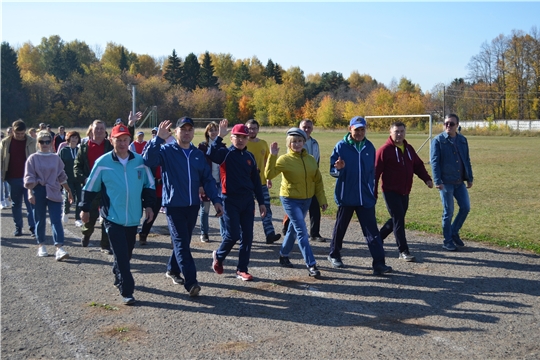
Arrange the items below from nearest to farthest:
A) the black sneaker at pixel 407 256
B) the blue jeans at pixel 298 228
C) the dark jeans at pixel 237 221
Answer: the dark jeans at pixel 237 221 < the blue jeans at pixel 298 228 < the black sneaker at pixel 407 256

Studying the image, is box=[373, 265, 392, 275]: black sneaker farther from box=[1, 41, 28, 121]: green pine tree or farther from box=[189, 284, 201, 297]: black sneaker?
box=[1, 41, 28, 121]: green pine tree

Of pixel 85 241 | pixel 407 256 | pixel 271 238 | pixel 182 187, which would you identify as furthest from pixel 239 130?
pixel 85 241

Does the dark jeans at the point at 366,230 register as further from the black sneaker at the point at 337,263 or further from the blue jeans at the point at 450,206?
the blue jeans at the point at 450,206

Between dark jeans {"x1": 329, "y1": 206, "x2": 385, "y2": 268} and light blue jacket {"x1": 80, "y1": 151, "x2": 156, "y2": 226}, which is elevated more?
light blue jacket {"x1": 80, "y1": 151, "x2": 156, "y2": 226}

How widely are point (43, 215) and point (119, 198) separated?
121 inches

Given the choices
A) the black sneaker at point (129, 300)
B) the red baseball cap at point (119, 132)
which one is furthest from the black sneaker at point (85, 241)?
the red baseball cap at point (119, 132)

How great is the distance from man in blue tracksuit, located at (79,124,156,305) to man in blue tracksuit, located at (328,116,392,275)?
277 cm

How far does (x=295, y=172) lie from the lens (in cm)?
725

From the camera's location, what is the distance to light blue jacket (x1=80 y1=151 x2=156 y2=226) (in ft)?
19.6

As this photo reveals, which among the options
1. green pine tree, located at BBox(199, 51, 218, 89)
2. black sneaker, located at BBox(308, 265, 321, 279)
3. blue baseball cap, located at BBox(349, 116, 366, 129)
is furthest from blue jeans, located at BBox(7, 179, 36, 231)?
green pine tree, located at BBox(199, 51, 218, 89)

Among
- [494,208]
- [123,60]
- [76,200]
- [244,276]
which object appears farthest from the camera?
[123,60]

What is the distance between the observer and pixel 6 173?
9.92 meters

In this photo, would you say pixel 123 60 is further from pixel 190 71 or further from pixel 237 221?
pixel 237 221

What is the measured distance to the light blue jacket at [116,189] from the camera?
5.97 metres
